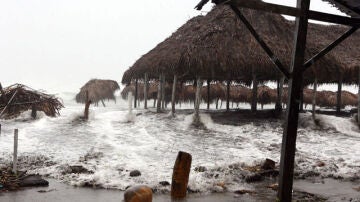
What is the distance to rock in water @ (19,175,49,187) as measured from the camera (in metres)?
6.75

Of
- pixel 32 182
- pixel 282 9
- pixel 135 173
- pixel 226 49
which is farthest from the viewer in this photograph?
pixel 226 49

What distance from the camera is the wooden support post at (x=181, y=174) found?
6.03 meters

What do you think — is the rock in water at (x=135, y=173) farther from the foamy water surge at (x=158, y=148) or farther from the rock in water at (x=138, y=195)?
the rock in water at (x=138, y=195)

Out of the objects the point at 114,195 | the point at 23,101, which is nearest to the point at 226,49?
the point at 23,101

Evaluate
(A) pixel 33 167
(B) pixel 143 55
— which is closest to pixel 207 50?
(B) pixel 143 55

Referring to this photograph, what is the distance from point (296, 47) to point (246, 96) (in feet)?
74.4

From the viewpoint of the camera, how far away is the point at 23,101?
580 inches

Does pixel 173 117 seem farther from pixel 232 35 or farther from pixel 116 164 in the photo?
pixel 116 164

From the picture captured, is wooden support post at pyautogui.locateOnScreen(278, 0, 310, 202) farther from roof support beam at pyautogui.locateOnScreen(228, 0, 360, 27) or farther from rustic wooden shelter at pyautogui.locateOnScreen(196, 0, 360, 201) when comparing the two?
roof support beam at pyautogui.locateOnScreen(228, 0, 360, 27)

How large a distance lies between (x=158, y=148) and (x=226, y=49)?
5.53 meters

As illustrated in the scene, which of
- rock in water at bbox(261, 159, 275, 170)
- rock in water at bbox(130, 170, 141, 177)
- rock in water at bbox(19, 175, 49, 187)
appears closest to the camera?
rock in water at bbox(19, 175, 49, 187)

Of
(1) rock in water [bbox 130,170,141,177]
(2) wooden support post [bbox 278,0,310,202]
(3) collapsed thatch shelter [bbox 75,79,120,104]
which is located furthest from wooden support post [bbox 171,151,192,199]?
(3) collapsed thatch shelter [bbox 75,79,120,104]

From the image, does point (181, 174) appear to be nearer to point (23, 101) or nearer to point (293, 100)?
point (293, 100)

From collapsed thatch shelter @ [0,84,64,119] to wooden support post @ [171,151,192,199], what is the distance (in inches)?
340
